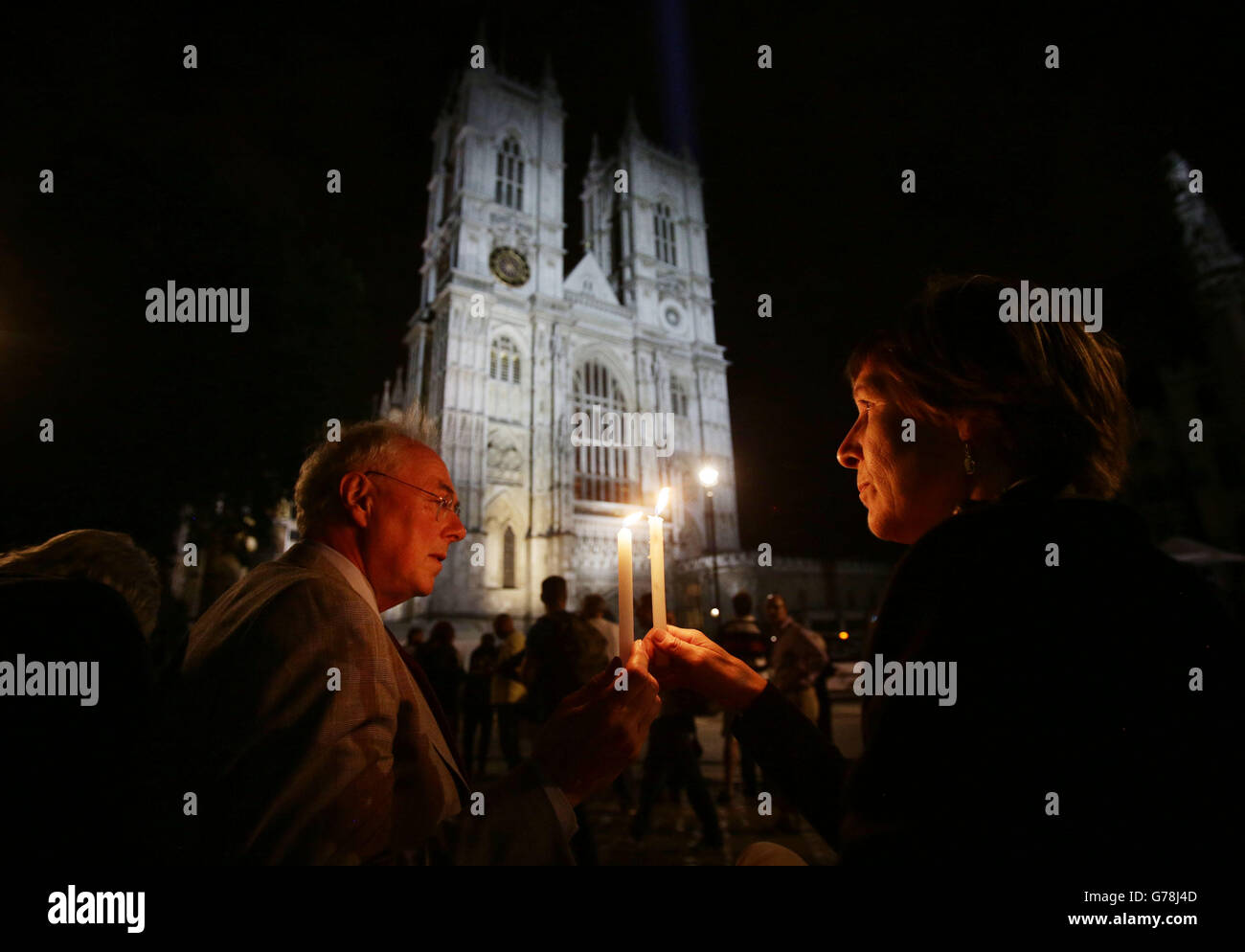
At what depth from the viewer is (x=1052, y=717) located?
820mm

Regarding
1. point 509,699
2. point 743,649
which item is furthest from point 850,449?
point 509,699

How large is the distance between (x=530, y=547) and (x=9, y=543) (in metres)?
21.9

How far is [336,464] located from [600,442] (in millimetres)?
31399

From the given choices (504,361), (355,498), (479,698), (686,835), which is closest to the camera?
(355,498)

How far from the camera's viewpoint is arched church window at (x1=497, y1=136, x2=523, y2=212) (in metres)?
34.4

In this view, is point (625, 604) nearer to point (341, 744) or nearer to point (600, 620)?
point (341, 744)

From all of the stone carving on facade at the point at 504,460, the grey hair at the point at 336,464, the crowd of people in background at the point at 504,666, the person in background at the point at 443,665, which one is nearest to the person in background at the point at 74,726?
the crowd of people in background at the point at 504,666

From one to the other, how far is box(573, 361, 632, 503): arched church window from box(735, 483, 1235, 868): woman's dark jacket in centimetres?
3141

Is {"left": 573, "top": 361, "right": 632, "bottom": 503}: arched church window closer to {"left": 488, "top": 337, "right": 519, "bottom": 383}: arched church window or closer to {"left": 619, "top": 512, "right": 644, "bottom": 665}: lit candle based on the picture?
{"left": 488, "top": 337, "right": 519, "bottom": 383}: arched church window

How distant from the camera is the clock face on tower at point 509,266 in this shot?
32219 millimetres

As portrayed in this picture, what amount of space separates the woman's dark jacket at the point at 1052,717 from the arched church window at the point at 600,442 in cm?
3141

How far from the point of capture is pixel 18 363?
316 inches
